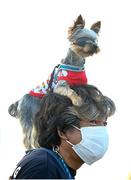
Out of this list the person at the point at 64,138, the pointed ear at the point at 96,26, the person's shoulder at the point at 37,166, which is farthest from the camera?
the pointed ear at the point at 96,26

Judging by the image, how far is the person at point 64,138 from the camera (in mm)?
2848

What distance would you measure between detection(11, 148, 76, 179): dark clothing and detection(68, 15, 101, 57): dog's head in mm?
3918

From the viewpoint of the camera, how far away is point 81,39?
22.1 ft

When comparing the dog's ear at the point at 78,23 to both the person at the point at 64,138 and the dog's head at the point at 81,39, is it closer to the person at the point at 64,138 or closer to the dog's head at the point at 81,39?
the dog's head at the point at 81,39

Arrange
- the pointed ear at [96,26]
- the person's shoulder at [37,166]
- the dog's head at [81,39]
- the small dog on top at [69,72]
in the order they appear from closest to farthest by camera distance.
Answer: the person's shoulder at [37,166], the small dog on top at [69,72], the dog's head at [81,39], the pointed ear at [96,26]

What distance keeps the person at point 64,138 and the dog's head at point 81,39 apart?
3.54 metres

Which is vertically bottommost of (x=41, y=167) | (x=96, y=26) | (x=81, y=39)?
(x=41, y=167)

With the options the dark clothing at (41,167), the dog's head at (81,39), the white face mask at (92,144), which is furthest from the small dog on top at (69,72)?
the dark clothing at (41,167)

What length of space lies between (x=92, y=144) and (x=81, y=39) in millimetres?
3669

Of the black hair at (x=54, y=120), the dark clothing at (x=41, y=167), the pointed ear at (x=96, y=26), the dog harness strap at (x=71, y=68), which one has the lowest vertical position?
the dark clothing at (x=41, y=167)

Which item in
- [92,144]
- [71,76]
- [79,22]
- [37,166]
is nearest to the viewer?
[37,166]

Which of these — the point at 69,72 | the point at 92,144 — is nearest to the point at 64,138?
the point at 92,144

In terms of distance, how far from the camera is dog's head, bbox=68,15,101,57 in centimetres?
669

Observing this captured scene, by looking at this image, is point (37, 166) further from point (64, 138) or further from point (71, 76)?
point (71, 76)
